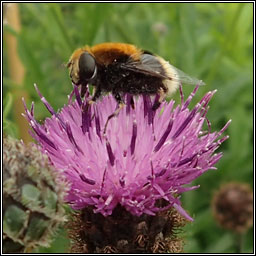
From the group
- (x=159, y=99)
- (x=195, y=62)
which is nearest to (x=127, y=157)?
(x=159, y=99)

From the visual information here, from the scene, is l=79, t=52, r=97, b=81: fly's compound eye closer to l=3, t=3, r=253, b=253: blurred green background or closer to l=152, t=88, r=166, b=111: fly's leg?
l=152, t=88, r=166, b=111: fly's leg

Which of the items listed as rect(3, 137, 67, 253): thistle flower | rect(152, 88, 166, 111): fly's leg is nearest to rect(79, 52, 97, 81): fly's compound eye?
rect(152, 88, 166, 111): fly's leg

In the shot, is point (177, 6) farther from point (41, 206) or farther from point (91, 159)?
point (41, 206)

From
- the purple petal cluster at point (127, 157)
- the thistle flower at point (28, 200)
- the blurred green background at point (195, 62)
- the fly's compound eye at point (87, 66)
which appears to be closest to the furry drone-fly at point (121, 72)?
the fly's compound eye at point (87, 66)

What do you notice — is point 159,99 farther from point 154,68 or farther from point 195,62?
point 195,62

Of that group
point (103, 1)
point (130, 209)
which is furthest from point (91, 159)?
point (103, 1)
